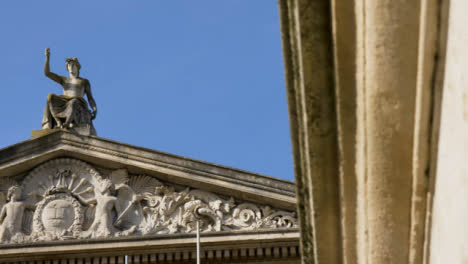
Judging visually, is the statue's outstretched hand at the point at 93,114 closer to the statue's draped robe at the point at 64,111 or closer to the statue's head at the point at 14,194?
the statue's draped robe at the point at 64,111

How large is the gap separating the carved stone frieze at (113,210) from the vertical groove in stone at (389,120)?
43.8ft

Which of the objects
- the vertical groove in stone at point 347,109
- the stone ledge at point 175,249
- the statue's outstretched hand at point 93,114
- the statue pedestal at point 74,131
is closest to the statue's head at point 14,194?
the stone ledge at point 175,249

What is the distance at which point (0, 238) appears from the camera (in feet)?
58.1

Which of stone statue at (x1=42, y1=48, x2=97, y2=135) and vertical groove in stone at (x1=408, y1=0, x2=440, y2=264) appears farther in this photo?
stone statue at (x1=42, y1=48, x2=97, y2=135)

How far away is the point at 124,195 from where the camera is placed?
18031 mm

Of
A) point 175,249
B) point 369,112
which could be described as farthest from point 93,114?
point 369,112

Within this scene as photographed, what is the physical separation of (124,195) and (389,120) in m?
14.5

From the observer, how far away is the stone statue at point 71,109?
19.4m

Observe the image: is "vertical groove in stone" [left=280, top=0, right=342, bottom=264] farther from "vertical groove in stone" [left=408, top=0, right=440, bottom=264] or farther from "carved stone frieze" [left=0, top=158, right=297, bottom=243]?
"carved stone frieze" [left=0, top=158, right=297, bottom=243]

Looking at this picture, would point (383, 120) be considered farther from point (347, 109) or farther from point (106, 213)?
point (106, 213)

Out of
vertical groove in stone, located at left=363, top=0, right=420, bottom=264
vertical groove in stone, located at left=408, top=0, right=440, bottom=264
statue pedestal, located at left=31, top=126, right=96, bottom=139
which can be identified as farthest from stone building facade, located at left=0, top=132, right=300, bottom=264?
vertical groove in stone, located at left=408, top=0, right=440, bottom=264

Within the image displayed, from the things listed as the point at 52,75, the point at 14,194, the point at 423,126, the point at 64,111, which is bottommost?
the point at 423,126

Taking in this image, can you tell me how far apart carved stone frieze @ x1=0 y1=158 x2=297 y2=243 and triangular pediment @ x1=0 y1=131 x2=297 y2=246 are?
2 cm

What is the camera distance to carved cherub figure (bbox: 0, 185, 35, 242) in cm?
1777
